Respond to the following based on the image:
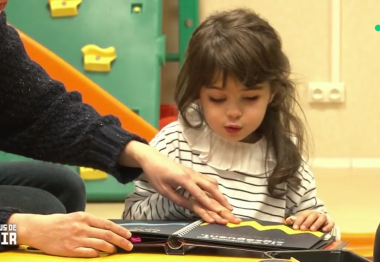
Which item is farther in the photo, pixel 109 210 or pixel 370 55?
pixel 370 55

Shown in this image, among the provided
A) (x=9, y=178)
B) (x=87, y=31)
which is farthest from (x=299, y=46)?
(x=9, y=178)

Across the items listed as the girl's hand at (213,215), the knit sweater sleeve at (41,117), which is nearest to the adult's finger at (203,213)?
the girl's hand at (213,215)

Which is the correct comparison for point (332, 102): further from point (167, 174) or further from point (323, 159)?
point (167, 174)

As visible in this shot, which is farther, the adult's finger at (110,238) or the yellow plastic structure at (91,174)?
the yellow plastic structure at (91,174)

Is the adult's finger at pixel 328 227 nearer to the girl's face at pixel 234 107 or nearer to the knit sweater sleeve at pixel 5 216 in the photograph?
the girl's face at pixel 234 107

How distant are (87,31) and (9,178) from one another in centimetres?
113

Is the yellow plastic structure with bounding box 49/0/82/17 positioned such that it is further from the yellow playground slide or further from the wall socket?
the wall socket

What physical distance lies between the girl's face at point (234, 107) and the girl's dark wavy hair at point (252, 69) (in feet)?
0.04

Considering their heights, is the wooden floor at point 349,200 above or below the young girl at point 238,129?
below

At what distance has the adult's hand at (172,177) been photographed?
0.78 metres

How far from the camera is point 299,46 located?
2473 millimetres

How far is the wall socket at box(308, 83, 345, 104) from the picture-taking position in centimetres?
245

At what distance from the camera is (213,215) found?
0.77 m

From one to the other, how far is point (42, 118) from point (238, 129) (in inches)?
12.5
